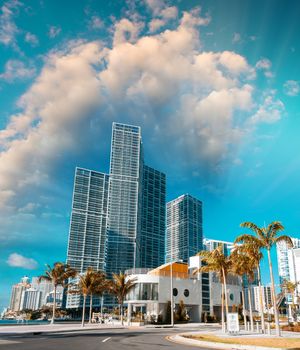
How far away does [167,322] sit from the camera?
68.2 metres

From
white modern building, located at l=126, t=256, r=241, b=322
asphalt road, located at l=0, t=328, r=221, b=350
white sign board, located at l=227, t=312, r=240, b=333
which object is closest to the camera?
asphalt road, located at l=0, t=328, r=221, b=350

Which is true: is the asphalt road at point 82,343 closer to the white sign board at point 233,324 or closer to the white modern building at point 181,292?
the white sign board at point 233,324

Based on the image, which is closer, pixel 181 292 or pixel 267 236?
pixel 267 236

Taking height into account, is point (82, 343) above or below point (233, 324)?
below

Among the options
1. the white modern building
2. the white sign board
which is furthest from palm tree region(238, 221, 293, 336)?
the white modern building

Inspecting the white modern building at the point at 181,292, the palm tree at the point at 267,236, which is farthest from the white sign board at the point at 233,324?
the white modern building at the point at 181,292

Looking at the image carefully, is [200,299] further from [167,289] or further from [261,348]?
[261,348]

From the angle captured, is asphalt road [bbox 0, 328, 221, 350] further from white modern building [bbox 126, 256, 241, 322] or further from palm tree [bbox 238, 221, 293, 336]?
white modern building [bbox 126, 256, 241, 322]

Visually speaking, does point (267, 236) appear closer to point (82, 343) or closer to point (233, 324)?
point (233, 324)

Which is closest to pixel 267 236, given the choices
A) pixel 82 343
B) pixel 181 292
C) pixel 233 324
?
pixel 233 324

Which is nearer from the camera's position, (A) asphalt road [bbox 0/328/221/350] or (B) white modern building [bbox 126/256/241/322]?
(A) asphalt road [bbox 0/328/221/350]

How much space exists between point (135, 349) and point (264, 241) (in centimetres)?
2021

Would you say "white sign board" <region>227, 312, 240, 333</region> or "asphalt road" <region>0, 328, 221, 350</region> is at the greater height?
"white sign board" <region>227, 312, 240, 333</region>

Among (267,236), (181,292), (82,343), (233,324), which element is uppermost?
(267,236)
